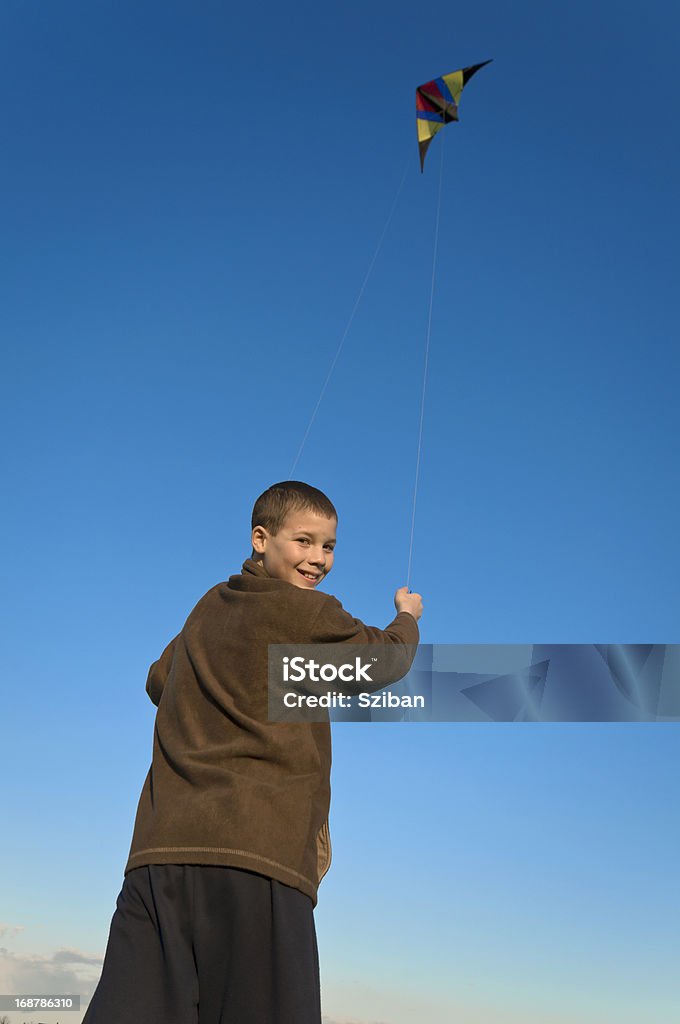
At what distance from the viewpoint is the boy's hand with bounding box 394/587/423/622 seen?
9.93ft

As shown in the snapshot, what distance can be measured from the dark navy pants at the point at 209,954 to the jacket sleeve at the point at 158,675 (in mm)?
571

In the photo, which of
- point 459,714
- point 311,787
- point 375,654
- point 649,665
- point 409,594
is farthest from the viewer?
point 649,665

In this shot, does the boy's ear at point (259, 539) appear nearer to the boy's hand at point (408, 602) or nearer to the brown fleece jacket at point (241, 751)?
the brown fleece jacket at point (241, 751)

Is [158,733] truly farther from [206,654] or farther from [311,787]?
[311,787]

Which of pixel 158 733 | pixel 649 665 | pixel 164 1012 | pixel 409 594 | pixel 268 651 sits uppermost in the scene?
pixel 649 665

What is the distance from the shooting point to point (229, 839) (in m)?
2.37

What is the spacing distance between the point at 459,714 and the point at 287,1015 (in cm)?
251

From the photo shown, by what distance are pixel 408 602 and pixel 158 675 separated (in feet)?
2.48

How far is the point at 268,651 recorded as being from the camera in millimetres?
2602

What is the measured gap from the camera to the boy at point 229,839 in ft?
7.49

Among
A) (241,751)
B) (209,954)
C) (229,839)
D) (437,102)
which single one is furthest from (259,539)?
(437,102)

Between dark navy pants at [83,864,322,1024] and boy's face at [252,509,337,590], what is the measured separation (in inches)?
→ 33.1

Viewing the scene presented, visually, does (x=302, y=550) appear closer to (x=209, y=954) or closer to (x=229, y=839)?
(x=229, y=839)

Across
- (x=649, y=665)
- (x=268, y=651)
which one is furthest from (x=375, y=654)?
(x=649, y=665)
